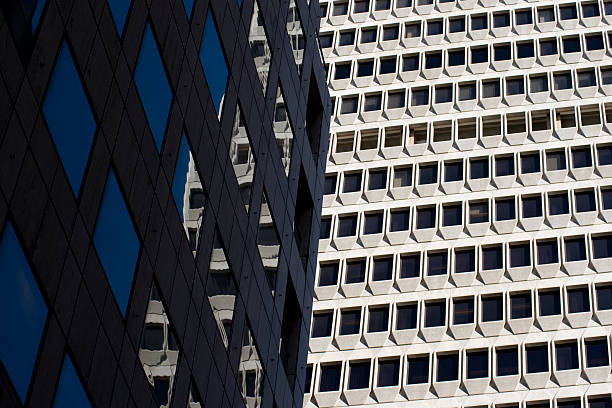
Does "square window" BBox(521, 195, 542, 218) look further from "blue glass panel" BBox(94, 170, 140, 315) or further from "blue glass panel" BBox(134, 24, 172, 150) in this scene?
"blue glass panel" BBox(94, 170, 140, 315)

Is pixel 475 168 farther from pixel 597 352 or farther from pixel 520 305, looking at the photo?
pixel 597 352

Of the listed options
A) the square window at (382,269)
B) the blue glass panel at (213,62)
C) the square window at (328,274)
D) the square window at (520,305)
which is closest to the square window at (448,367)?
the square window at (520,305)

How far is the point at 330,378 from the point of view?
77.0m

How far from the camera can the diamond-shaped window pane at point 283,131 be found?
1473 inches

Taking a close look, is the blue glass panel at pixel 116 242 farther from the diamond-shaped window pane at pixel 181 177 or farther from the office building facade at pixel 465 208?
the office building facade at pixel 465 208

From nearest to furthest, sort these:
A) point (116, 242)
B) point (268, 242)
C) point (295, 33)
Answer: point (116, 242) → point (268, 242) → point (295, 33)

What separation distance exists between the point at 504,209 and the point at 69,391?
213 ft

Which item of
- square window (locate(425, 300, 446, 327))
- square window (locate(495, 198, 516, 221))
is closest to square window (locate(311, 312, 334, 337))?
square window (locate(425, 300, 446, 327))

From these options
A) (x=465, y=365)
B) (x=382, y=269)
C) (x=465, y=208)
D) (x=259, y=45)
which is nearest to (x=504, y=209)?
(x=465, y=208)

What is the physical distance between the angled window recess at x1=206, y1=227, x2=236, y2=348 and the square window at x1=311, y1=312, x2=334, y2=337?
Answer: 4839cm

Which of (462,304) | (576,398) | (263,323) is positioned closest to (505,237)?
(462,304)

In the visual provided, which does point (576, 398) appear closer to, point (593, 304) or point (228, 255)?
point (593, 304)

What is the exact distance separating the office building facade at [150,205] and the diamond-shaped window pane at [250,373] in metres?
0.07

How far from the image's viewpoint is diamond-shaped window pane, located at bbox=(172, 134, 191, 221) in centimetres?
2789
